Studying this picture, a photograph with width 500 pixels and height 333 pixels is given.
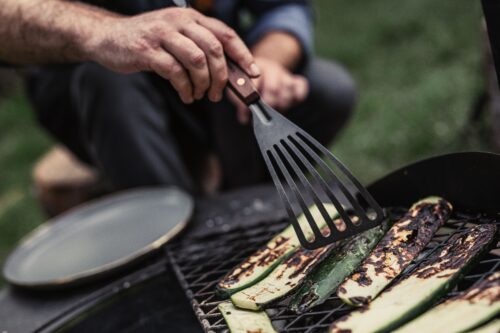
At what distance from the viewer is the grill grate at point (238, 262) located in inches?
47.3

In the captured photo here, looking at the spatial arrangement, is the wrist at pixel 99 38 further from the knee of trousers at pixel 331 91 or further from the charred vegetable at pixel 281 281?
the knee of trousers at pixel 331 91

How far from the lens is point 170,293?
5.43 feet

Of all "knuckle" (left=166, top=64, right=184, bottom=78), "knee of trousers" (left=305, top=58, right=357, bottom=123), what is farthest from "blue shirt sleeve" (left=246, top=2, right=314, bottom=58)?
"knuckle" (left=166, top=64, right=184, bottom=78)

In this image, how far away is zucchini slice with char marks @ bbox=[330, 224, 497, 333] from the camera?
1059mm

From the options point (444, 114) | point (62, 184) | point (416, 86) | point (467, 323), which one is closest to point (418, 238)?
point (467, 323)

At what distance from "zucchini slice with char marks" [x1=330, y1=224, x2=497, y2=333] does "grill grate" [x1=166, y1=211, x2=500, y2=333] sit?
0.04 m

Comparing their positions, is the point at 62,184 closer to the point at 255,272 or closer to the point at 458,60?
the point at 255,272

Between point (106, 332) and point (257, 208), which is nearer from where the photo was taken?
point (106, 332)

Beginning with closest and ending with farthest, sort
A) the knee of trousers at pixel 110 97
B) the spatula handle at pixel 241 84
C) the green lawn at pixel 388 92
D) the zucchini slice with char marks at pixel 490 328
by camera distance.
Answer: the zucchini slice with char marks at pixel 490 328 < the spatula handle at pixel 241 84 < the knee of trousers at pixel 110 97 < the green lawn at pixel 388 92

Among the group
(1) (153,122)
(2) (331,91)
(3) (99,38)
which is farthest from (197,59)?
(2) (331,91)

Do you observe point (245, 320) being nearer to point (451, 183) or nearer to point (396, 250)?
point (396, 250)

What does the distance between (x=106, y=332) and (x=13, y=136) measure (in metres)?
4.15

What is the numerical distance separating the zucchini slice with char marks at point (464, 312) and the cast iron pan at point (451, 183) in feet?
1.00

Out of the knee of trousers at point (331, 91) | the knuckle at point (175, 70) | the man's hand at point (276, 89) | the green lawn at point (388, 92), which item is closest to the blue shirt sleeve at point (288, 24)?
the knee of trousers at point (331, 91)
